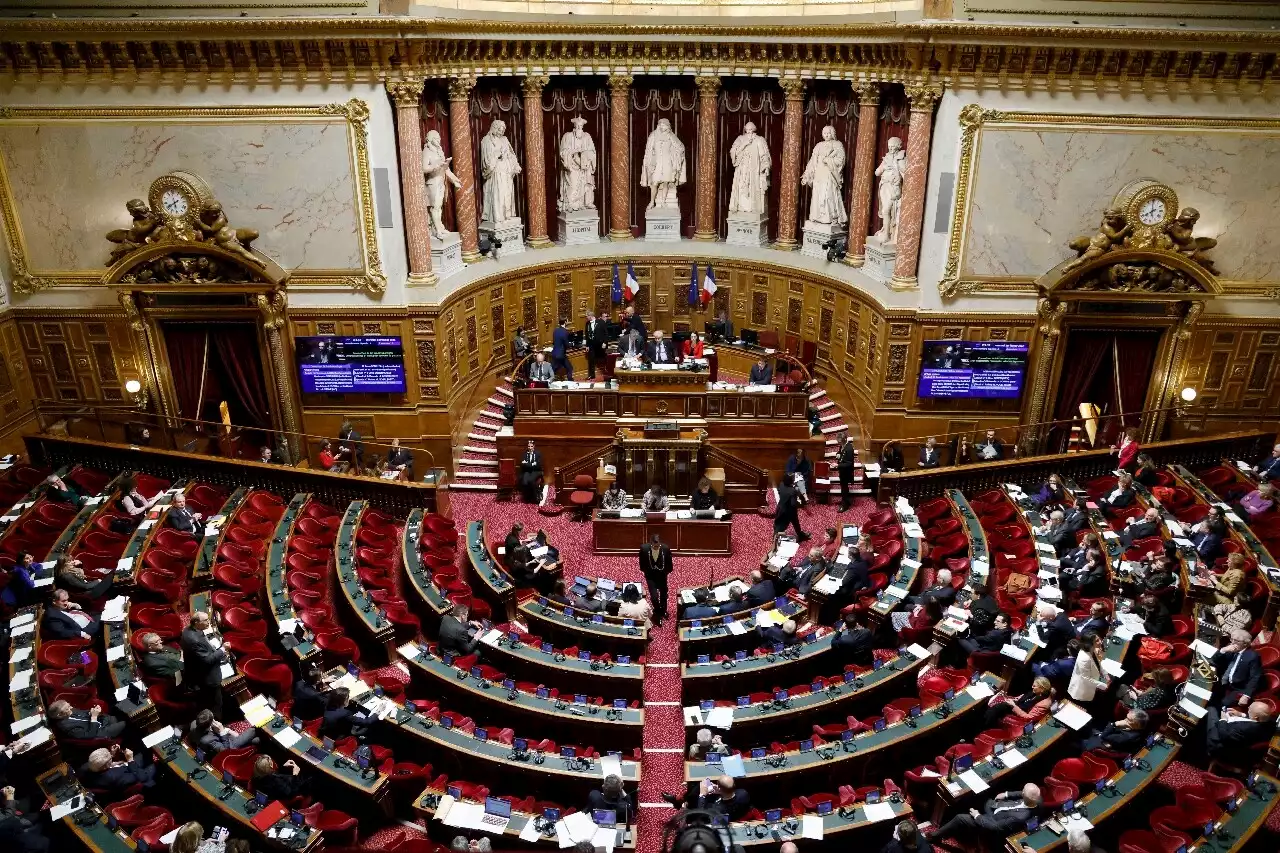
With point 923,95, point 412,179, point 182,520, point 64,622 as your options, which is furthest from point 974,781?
point 412,179

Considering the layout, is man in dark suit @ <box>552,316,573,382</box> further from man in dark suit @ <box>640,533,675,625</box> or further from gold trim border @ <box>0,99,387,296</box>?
man in dark suit @ <box>640,533,675,625</box>

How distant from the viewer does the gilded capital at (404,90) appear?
19.3 m

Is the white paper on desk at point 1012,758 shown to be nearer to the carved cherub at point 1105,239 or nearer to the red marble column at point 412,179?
the carved cherub at point 1105,239

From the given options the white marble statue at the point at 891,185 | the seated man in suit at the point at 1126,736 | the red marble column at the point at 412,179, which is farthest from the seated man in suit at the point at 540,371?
the seated man in suit at the point at 1126,736

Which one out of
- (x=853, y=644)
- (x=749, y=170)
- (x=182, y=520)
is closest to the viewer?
(x=853, y=644)

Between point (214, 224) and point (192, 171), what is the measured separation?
3.94ft

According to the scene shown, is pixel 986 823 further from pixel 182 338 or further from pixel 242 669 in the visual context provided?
pixel 182 338

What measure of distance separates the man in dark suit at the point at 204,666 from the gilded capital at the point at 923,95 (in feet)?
53.0

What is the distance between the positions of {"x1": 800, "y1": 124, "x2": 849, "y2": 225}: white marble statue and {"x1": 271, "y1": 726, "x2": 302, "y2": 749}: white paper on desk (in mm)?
17518

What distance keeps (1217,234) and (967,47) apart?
6550 millimetres

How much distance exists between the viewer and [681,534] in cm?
1862

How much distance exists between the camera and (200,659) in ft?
41.4

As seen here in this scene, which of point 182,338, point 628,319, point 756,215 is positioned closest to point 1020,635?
point 628,319

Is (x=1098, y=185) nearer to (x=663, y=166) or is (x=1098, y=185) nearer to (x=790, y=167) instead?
(x=790, y=167)
